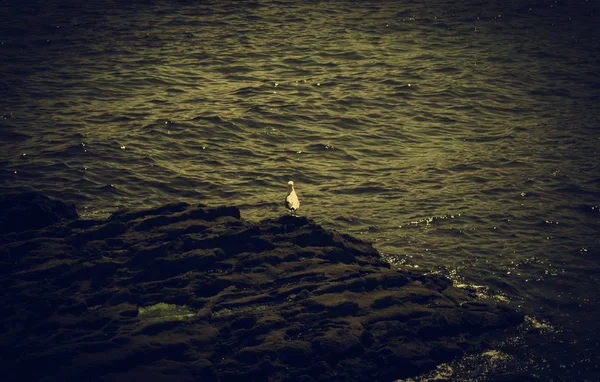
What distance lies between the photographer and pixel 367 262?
20.3 m

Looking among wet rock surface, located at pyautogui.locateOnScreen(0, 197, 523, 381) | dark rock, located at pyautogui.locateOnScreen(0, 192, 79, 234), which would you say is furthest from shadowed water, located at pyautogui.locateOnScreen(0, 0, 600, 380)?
dark rock, located at pyautogui.locateOnScreen(0, 192, 79, 234)

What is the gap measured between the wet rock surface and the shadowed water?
5.49 feet

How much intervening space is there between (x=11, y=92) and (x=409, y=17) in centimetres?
2257

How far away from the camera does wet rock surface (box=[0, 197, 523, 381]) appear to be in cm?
1589

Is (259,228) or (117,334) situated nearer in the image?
(117,334)

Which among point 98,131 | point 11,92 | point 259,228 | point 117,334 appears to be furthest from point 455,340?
point 11,92

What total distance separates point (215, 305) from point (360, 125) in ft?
54.8

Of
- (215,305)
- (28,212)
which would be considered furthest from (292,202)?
(28,212)

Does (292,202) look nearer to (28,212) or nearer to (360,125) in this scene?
A: (28,212)

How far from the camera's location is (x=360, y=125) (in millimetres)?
33031

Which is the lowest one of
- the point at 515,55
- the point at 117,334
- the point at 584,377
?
the point at 584,377

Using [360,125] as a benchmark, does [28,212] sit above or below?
above

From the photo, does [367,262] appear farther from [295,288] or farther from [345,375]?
[345,375]

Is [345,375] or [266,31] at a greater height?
A: [266,31]
